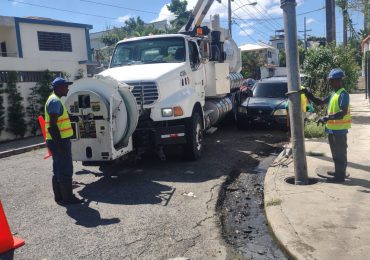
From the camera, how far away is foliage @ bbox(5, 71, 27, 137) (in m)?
14.9

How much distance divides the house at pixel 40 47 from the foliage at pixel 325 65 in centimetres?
1050

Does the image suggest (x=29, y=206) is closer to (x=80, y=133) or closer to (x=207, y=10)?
(x=80, y=133)

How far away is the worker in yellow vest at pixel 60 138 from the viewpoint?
229 inches

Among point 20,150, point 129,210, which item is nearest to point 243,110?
point 20,150

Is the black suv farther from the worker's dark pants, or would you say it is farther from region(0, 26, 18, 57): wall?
region(0, 26, 18, 57): wall

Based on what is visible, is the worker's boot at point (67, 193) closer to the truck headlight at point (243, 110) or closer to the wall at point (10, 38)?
the truck headlight at point (243, 110)

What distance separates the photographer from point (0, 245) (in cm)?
392

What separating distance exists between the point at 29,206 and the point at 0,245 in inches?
88.4

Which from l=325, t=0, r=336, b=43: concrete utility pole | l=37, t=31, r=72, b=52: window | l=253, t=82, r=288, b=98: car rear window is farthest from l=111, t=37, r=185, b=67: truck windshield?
l=325, t=0, r=336, b=43: concrete utility pole

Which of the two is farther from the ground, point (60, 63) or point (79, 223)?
point (60, 63)

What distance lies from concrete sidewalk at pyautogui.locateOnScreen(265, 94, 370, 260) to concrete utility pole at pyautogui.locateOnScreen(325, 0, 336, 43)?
40.3 feet

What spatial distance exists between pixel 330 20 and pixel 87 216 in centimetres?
1600

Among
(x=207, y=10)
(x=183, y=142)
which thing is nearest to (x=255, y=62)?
(x=207, y=10)

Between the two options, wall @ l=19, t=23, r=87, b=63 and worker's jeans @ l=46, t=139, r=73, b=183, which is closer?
worker's jeans @ l=46, t=139, r=73, b=183
